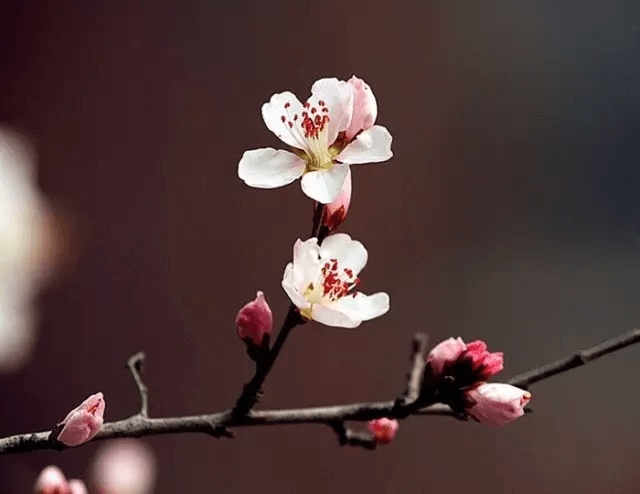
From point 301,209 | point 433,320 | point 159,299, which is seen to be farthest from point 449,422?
point 159,299

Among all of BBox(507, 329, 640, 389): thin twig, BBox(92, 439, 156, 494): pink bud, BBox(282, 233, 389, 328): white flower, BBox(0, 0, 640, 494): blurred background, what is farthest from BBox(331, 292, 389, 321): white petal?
BBox(0, 0, 640, 494): blurred background

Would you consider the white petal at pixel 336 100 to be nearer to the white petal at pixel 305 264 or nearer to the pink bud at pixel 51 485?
the white petal at pixel 305 264

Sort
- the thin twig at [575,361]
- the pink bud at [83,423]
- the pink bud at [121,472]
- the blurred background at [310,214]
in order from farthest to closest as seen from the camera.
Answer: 1. the blurred background at [310,214]
2. the pink bud at [121,472]
3. the thin twig at [575,361]
4. the pink bud at [83,423]

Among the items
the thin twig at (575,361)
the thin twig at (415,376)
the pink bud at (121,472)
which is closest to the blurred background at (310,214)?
the pink bud at (121,472)

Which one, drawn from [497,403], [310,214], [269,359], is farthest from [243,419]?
[310,214]

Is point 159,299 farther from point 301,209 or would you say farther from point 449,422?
point 449,422
